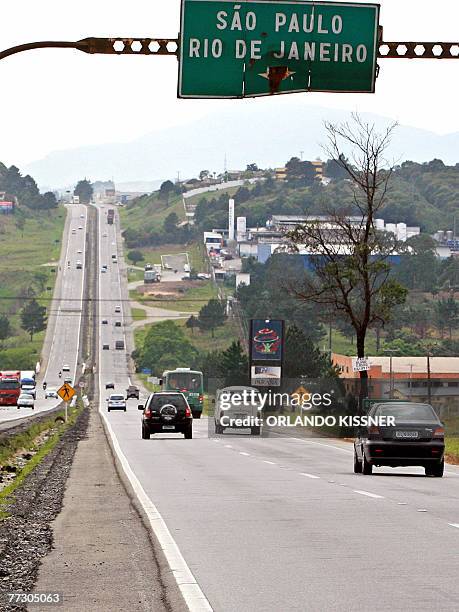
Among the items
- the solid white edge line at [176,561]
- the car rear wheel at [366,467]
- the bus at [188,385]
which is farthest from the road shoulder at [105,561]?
the bus at [188,385]

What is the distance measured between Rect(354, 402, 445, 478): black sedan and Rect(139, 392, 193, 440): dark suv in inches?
850

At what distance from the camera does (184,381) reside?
83.4m

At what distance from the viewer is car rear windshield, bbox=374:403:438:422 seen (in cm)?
2673

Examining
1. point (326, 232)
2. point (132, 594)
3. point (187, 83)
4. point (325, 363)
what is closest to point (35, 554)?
point (132, 594)

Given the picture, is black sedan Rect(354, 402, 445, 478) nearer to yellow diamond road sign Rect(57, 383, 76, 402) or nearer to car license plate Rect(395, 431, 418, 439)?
car license plate Rect(395, 431, 418, 439)

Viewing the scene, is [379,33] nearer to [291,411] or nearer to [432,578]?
[432,578]

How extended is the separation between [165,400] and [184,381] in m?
35.2

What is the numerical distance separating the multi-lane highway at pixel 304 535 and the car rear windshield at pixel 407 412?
1.22 meters

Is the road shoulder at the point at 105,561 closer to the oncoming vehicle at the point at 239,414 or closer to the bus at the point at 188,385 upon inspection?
the oncoming vehicle at the point at 239,414

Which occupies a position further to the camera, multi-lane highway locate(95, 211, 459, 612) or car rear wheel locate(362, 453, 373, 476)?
car rear wheel locate(362, 453, 373, 476)

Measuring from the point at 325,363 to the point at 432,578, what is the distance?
374ft

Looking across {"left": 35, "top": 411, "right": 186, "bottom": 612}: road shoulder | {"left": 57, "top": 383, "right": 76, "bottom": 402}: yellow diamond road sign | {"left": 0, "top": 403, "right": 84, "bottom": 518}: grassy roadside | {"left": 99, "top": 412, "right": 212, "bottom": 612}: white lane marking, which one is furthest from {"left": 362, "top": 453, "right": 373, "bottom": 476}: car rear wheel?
{"left": 57, "top": 383, "right": 76, "bottom": 402}: yellow diamond road sign

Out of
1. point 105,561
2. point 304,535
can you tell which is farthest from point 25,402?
point 105,561

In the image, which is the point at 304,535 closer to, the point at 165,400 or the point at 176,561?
the point at 176,561
